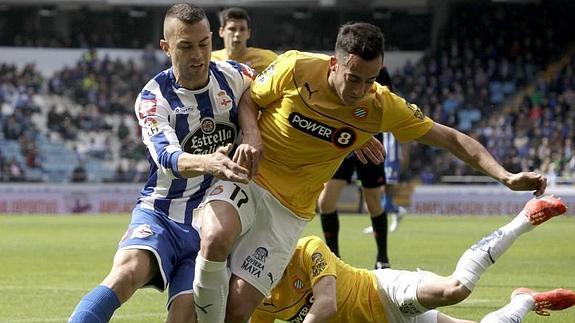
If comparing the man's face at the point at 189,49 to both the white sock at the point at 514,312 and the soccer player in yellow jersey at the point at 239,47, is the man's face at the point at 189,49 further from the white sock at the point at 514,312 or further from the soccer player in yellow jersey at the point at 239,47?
the soccer player in yellow jersey at the point at 239,47

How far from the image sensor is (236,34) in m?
11.1

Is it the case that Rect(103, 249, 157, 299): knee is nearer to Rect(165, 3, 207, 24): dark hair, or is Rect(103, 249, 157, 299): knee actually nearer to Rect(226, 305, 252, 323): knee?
Rect(226, 305, 252, 323): knee

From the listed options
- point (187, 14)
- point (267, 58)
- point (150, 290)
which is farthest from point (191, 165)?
point (267, 58)

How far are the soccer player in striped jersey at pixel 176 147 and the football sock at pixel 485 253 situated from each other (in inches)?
64.2

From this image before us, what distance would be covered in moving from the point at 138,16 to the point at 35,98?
655 cm

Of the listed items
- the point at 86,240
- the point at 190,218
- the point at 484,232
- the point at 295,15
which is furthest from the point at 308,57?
the point at 295,15

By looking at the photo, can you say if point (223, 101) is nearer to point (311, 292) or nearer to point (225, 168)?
point (225, 168)

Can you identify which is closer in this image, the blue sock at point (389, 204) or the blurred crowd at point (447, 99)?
the blue sock at point (389, 204)

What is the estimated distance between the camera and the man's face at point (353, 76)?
618 cm

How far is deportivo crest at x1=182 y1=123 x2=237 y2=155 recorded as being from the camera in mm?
6566

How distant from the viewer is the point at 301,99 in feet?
21.6

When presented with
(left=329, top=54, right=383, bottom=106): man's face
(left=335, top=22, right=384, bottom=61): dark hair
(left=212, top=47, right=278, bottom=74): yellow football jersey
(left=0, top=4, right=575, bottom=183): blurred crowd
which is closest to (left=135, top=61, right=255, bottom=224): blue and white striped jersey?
(left=329, top=54, right=383, bottom=106): man's face

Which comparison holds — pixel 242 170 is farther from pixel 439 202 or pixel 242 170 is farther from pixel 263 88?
pixel 439 202

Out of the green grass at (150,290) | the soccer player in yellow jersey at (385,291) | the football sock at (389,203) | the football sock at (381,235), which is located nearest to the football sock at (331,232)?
the football sock at (381,235)
